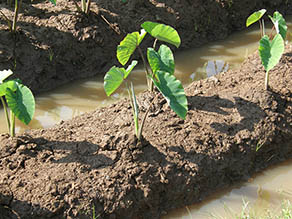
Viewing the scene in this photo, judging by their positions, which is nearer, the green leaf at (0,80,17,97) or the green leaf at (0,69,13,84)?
the green leaf at (0,80,17,97)

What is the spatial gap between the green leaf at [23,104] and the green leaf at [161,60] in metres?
0.75

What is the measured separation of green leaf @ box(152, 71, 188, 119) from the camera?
255 cm

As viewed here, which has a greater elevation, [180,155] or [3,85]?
[3,85]

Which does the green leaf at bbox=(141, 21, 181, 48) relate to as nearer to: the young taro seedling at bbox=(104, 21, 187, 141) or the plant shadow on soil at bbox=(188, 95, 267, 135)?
the young taro seedling at bbox=(104, 21, 187, 141)

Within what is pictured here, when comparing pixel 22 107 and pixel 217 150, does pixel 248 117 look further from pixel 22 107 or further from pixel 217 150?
pixel 22 107

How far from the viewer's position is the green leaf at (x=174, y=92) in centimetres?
255

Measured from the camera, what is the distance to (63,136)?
113 inches

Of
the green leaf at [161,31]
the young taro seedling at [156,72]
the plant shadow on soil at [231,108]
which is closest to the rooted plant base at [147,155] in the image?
the plant shadow on soil at [231,108]

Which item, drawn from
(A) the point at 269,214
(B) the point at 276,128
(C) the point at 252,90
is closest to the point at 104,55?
(C) the point at 252,90

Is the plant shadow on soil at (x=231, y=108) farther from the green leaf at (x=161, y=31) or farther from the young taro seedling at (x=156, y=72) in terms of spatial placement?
the green leaf at (x=161, y=31)

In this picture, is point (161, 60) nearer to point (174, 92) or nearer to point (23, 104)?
point (174, 92)

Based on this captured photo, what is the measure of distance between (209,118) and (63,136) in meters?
0.95

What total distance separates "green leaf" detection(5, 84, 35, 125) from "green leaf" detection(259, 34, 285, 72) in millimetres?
1538

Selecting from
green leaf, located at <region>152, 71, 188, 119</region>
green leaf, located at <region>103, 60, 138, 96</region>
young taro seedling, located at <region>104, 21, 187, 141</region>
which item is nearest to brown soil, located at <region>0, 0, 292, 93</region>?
young taro seedling, located at <region>104, 21, 187, 141</region>
